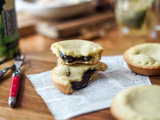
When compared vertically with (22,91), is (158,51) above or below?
above

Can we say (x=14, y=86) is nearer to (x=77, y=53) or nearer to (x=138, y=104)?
(x=77, y=53)

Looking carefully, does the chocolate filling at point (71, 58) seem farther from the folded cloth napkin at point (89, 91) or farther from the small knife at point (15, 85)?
the small knife at point (15, 85)

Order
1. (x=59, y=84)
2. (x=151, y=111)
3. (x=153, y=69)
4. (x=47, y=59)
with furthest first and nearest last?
(x=47, y=59) < (x=153, y=69) < (x=59, y=84) < (x=151, y=111)

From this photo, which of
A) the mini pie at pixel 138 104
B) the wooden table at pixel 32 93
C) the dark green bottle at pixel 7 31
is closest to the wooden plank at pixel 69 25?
the wooden table at pixel 32 93

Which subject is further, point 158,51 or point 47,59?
point 47,59

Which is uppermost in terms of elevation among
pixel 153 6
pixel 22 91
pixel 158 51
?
pixel 153 6

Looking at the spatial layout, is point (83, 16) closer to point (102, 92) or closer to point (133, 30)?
point (133, 30)

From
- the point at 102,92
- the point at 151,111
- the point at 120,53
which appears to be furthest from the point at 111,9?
the point at 151,111
